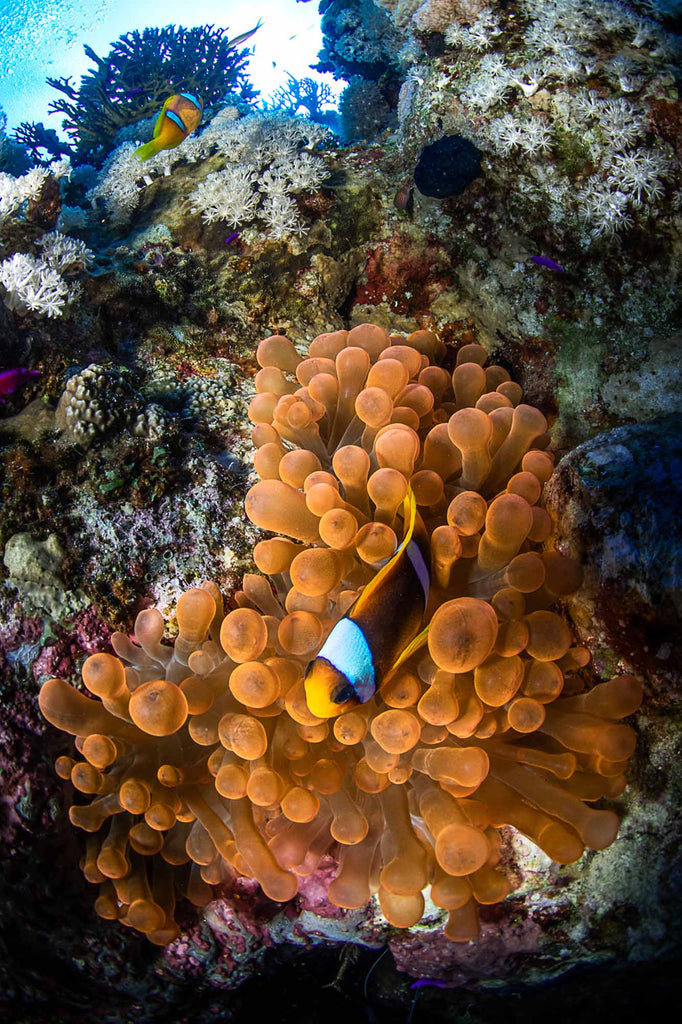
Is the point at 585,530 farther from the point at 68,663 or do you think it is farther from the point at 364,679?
the point at 68,663

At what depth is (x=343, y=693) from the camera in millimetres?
1282

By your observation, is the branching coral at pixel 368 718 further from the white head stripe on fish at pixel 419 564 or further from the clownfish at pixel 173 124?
the clownfish at pixel 173 124

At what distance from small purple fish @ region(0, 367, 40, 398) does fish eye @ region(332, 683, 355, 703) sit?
5.94ft

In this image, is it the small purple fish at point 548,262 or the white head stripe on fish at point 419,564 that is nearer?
the white head stripe on fish at point 419,564

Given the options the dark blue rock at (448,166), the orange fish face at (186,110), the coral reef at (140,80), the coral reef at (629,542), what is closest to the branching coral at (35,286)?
the orange fish face at (186,110)

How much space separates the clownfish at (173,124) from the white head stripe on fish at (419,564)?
329 centimetres

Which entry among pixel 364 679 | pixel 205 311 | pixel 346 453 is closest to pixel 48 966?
pixel 364 679

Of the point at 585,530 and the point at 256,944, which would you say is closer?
the point at 585,530

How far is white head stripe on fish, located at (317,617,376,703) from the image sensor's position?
4.21ft

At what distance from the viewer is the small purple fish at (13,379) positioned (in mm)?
2182

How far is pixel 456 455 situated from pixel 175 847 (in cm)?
156

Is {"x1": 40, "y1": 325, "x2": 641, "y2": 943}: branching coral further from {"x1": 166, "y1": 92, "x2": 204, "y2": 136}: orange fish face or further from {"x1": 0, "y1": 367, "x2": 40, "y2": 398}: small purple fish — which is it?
{"x1": 166, "y1": 92, "x2": 204, "y2": 136}: orange fish face

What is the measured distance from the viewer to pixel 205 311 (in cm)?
283

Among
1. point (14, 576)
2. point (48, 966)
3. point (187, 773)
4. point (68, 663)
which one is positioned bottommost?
point (48, 966)
